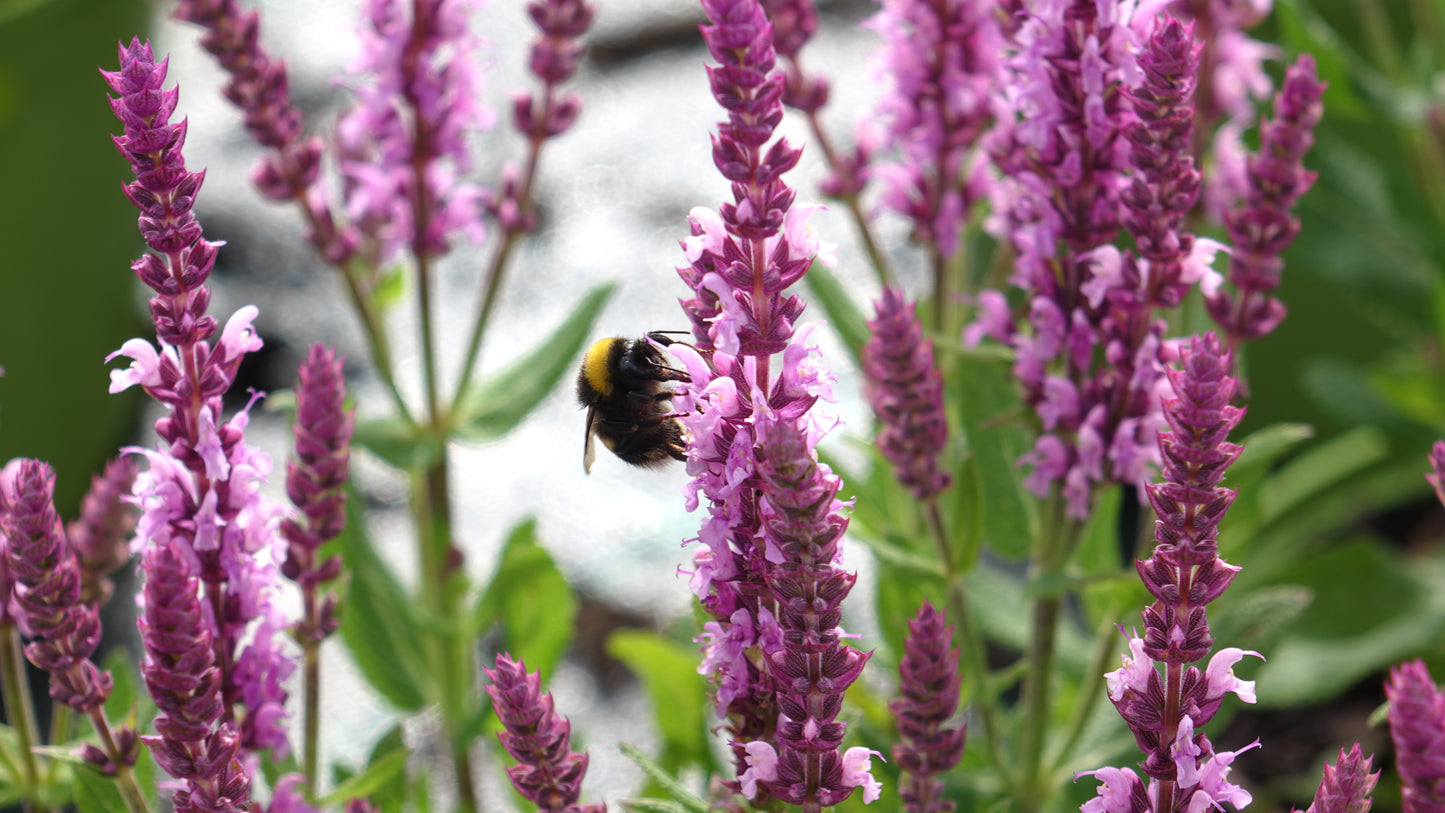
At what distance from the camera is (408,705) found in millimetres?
1766

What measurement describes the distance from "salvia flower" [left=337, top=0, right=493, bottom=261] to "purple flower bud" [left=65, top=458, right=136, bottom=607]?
1.86 feet

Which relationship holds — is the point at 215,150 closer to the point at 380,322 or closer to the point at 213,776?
the point at 380,322

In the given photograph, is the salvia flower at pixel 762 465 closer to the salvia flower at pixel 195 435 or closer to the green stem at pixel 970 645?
the salvia flower at pixel 195 435

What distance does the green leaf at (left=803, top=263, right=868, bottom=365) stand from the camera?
1600mm

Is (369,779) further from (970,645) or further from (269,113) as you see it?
(269,113)

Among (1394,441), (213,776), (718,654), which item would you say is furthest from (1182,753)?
(1394,441)

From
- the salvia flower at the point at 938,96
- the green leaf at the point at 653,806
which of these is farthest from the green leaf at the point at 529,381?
the green leaf at the point at 653,806

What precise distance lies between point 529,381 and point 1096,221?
2.91ft

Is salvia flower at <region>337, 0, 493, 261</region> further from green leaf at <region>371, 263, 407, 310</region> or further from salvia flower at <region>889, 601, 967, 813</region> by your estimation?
salvia flower at <region>889, 601, 967, 813</region>

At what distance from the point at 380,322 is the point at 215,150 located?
2.28 meters

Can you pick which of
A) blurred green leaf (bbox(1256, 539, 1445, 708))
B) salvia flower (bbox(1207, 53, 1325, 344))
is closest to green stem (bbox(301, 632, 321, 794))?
salvia flower (bbox(1207, 53, 1325, 344))

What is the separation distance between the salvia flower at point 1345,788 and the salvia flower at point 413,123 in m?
1.19

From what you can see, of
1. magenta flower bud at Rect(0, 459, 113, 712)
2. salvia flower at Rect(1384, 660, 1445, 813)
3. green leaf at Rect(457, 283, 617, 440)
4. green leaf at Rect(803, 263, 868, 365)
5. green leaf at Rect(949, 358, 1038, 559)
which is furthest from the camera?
green leaf at Rect(457, 283, 617, 440)

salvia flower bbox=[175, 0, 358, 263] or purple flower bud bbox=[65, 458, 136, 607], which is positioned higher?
salvia flower bbox=[175, 0, 358, 263]
